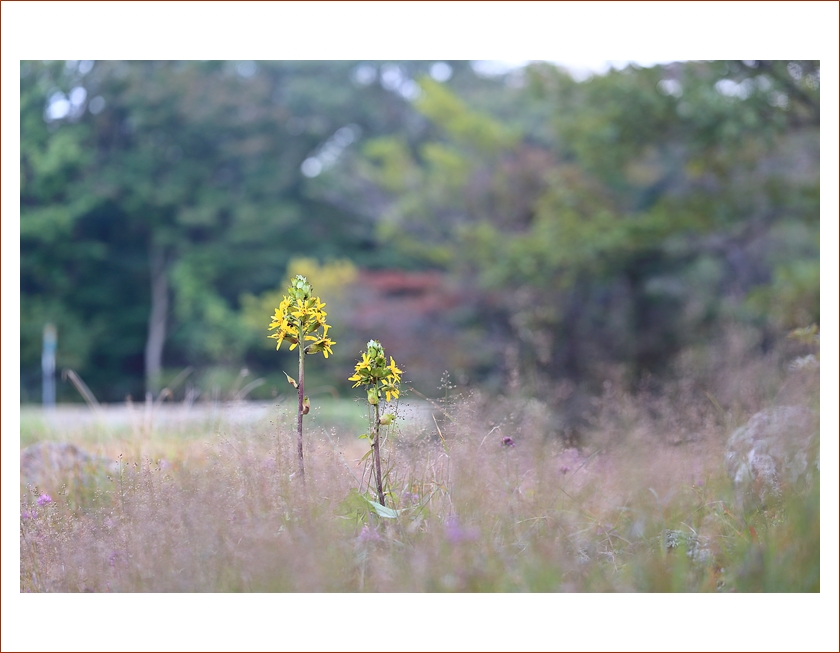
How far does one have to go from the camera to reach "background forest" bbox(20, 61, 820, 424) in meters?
7.07

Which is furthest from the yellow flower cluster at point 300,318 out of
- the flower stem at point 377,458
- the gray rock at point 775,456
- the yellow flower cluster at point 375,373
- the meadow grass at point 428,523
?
the gray rock at point 775,456

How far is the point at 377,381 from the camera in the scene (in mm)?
1982

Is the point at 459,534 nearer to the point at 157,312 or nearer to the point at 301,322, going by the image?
the point at 301,322

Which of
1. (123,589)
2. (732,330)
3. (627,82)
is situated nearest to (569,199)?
(627,82)

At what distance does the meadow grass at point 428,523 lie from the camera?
186 centimetres

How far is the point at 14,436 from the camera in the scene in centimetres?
228

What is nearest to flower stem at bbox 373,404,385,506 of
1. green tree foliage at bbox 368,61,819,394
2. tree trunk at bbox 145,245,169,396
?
green tree foliage at bbox 368,61,819,394

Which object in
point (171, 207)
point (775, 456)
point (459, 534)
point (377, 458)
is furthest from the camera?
point (171, 207)

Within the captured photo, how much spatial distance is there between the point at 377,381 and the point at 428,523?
43cm

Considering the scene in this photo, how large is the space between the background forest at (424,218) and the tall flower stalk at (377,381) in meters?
1.80

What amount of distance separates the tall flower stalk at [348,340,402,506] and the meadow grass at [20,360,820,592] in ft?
0.50

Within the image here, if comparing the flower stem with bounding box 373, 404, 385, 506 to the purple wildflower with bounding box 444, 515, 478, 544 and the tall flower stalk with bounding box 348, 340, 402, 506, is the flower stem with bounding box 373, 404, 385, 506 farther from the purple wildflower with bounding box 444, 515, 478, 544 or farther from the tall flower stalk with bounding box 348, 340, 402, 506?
the purple wildflower with bounding box 444, 515, 478, 544

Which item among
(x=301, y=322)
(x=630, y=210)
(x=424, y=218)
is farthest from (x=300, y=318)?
(x=630, y=210)

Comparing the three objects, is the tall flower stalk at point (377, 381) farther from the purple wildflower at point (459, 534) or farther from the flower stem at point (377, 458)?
the purple wildflower at point (459, 534)
